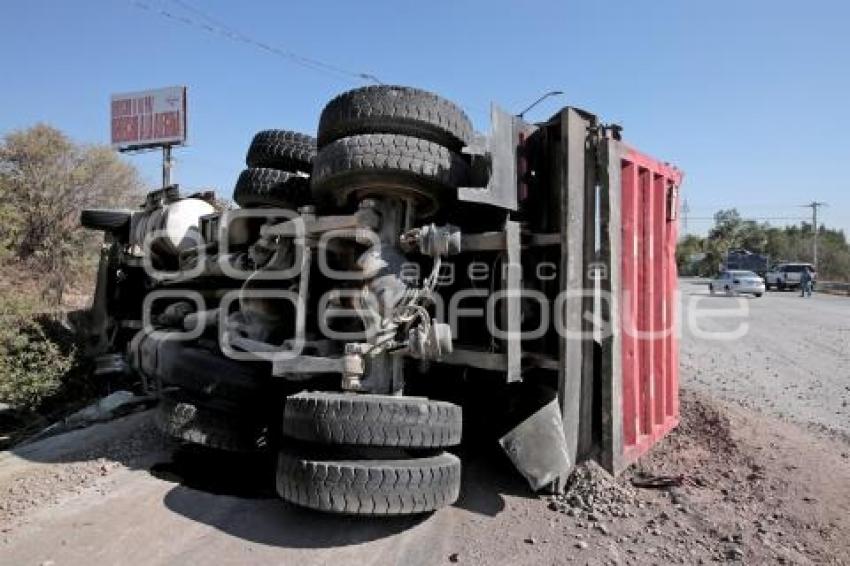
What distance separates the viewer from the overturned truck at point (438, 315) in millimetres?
3000

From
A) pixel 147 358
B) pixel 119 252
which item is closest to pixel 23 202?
pixel 119 252

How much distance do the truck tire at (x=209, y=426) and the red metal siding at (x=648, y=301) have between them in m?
2.32

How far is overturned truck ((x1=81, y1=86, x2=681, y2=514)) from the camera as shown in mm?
3000

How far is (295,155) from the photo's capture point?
16.6 feet

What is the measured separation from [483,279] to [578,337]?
72 centimetres

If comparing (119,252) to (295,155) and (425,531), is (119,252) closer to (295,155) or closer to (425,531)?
(295,155)

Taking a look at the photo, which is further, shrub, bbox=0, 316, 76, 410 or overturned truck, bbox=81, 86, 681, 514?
shrub, bbox=0, 316, 76, 410

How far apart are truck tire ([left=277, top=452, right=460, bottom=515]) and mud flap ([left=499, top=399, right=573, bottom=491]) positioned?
0.44m

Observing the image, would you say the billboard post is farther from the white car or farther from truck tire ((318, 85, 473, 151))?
the white car

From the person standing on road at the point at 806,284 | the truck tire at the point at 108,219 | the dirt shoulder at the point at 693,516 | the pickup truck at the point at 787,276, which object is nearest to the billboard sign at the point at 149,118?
the truck tire at the point at 108,219

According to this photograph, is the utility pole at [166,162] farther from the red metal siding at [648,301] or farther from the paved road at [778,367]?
the red metal siding at [648,301]

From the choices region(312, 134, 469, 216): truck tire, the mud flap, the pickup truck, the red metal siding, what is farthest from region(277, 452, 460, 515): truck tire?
the pickup truck

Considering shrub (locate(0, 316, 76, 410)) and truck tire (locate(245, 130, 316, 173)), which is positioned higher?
truck tire (locate(245, 130, 316, 173))

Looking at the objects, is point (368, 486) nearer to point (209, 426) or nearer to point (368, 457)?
point (368, 457)
